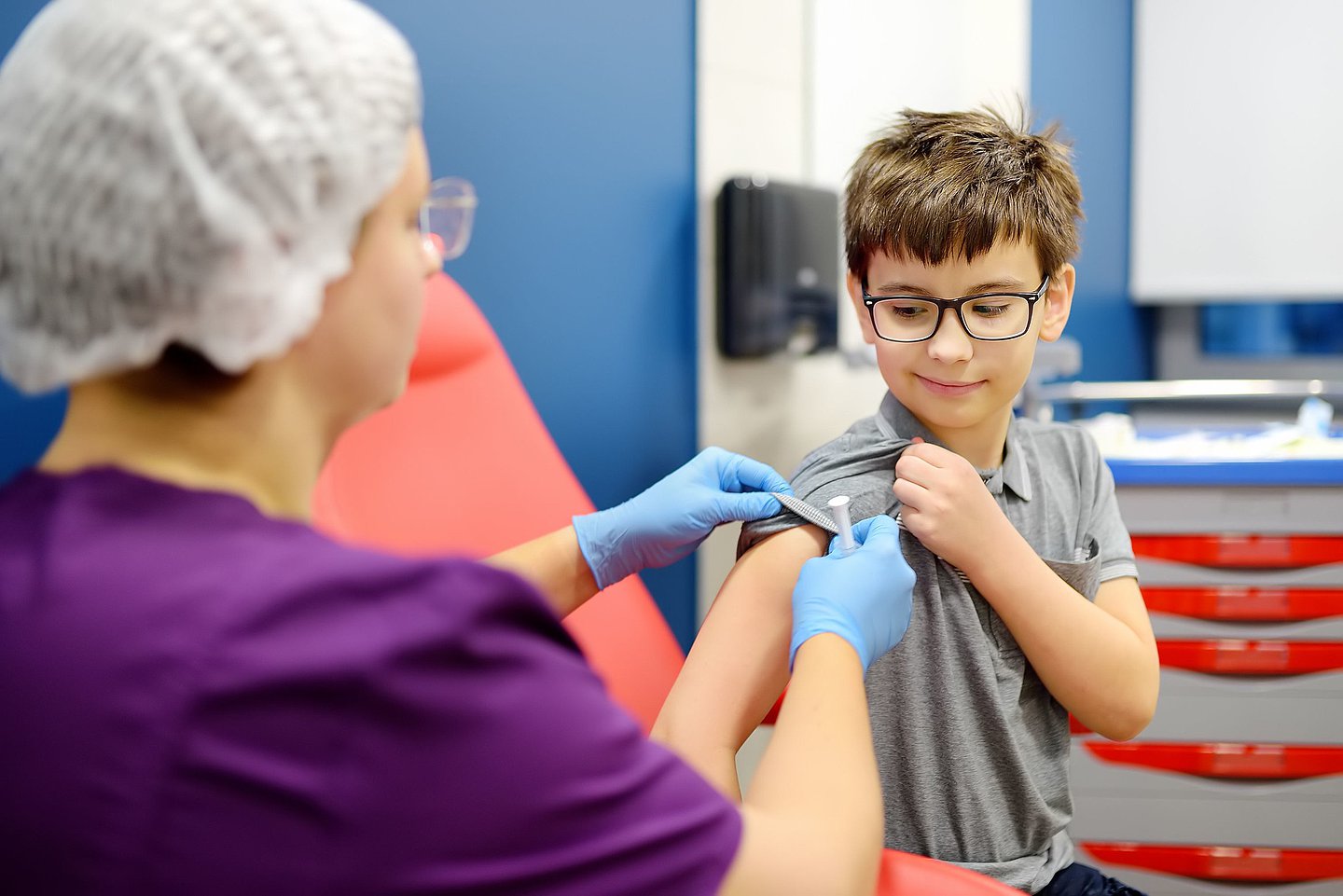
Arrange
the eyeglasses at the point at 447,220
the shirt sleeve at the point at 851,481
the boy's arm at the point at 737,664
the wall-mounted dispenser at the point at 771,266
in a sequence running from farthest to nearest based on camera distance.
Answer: the wall-mounted dispenser at the point at 771,266
the eyeglasses at the point at 447,220
the shirt sleeve at the point at 851,481
the boy's arm at the point at 737,664

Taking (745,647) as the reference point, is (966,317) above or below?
above

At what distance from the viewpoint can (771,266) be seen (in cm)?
222

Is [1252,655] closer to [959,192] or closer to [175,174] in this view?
[959,192]

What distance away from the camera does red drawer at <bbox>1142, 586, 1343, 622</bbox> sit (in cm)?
193

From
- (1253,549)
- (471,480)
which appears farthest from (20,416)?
(1253,549)

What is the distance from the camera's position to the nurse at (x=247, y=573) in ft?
1.88

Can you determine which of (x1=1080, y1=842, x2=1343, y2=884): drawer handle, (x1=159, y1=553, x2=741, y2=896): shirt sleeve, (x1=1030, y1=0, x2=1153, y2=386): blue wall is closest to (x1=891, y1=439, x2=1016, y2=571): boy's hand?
(x1=159, y1=553, x2=741, y2=896): shirt sleeve

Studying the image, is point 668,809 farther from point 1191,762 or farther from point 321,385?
point 1191,762

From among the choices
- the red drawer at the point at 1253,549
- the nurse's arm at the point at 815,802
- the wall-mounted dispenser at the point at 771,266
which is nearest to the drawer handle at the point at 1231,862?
the red drawer at the point at 1253,549

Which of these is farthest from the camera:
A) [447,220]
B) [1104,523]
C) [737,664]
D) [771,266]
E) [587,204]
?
[771,266]

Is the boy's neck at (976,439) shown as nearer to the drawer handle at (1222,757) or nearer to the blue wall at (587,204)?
the blue wall at (587,204)

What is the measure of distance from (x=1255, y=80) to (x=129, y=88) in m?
3.71

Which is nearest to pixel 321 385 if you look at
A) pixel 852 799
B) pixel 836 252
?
pixel 852 799

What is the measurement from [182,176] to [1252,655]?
6.02ft
